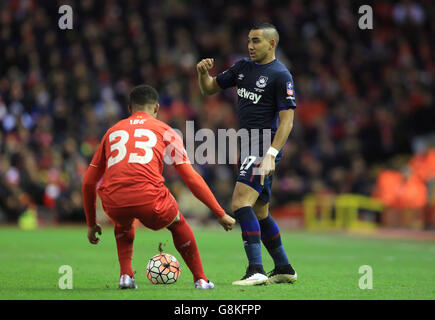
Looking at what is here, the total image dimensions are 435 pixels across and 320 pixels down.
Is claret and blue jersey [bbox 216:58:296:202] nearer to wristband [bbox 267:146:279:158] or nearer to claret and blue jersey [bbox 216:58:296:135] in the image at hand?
claret and blue jersey [bbox 216:58:296:135]

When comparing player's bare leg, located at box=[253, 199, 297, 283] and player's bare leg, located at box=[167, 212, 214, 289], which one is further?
player's bare leg, located at box=[253, 199, 297, 283]

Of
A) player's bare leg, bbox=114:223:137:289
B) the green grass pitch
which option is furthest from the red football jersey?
the green grass pitch

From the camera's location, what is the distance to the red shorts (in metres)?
6.12

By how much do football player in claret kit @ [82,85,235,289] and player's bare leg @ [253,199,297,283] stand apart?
965 millimetres

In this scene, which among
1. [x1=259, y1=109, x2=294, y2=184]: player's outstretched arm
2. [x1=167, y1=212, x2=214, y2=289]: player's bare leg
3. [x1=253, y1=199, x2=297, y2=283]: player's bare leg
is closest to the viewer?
[x1=167, y1=212, x2=214, y2=289]: player's bare leg

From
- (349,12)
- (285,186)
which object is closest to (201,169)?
(285,186)

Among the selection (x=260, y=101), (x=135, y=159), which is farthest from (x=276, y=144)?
(x=135, y=159)

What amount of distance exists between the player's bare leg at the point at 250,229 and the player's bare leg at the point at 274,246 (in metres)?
0.30

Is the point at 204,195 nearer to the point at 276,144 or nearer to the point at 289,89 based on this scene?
the point at 276,144

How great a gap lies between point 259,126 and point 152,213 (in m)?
1.53

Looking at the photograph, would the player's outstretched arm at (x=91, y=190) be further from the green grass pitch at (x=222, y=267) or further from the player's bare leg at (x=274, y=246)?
the player's bare leg at (x=274, y=246)

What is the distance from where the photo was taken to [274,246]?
726 cm

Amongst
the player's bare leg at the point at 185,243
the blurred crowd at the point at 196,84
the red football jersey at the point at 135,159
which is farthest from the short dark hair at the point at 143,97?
the blurred crowd at the point at 196,84

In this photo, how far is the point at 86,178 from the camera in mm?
6418
